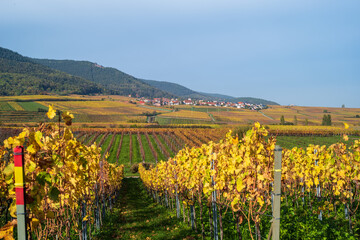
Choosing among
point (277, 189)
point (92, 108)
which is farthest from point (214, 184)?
point (92, 108)

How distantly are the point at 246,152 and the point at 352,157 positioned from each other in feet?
16.7

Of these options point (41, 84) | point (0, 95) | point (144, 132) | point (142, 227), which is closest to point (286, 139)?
point (144, 132)

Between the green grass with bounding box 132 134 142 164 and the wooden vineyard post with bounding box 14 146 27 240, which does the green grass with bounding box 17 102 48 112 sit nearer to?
the green grass with bounding box 132 134 142 164

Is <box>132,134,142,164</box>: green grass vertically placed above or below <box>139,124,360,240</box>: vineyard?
below

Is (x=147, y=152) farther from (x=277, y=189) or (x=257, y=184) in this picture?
(x=277, y=189)

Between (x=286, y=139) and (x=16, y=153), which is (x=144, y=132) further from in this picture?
(x=16, y=153)

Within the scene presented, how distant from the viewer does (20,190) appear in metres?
2.70

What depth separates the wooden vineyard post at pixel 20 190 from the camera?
105 inches

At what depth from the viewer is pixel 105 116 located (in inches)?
3883

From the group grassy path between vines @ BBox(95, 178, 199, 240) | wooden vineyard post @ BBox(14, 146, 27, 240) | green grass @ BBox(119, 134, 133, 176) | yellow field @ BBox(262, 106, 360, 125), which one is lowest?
green grass @ BBox(119, 134, 133, 176)

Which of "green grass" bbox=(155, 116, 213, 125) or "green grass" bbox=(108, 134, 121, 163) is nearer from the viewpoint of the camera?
"green grass" bbox=(108, 134, 121, 163)

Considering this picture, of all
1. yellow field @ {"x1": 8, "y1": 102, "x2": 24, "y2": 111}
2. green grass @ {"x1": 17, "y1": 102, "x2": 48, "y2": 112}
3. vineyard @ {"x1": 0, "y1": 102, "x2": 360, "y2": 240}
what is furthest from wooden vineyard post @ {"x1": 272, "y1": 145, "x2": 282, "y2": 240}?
yellow field @ {"x1": 8, "y1": 102, "x2": 24, "y2": 111}

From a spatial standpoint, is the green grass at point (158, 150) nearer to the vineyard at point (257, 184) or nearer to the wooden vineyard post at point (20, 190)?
the vineyard at point (257, 184)

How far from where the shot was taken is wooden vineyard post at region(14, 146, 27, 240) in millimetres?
2657
